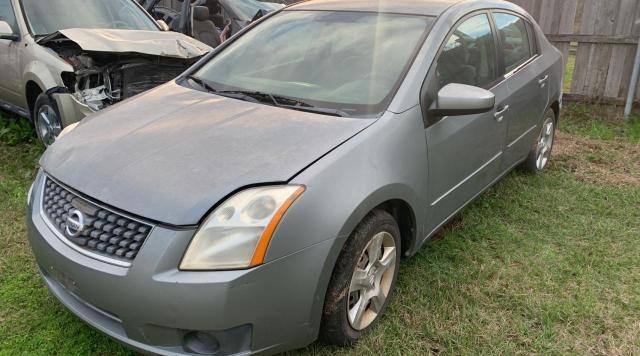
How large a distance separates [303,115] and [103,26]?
372cm

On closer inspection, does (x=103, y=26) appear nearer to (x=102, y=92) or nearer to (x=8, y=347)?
(x=102, y=92)

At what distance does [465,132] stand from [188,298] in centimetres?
183

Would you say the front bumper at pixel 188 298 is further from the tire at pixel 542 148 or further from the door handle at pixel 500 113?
the tire at pixel 542 148

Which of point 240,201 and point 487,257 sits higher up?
point 240,201

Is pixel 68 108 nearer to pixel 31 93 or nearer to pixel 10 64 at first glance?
pixel 31 93

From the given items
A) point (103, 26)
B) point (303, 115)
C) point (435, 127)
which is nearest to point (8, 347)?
point (303, 115)

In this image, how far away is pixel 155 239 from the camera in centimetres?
A: 189

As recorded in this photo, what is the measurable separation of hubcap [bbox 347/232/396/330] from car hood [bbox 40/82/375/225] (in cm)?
56

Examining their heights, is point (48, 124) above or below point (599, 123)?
above

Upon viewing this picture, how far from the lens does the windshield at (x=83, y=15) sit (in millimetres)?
5021

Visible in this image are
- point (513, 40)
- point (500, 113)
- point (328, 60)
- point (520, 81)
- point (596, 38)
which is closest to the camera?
point (328, 60)

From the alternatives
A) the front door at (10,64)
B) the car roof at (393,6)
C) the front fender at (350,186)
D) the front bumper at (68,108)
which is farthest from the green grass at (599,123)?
the front door at (10,64)

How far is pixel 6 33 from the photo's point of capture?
4773mm

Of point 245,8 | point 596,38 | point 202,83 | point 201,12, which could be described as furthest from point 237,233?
point 596,38
